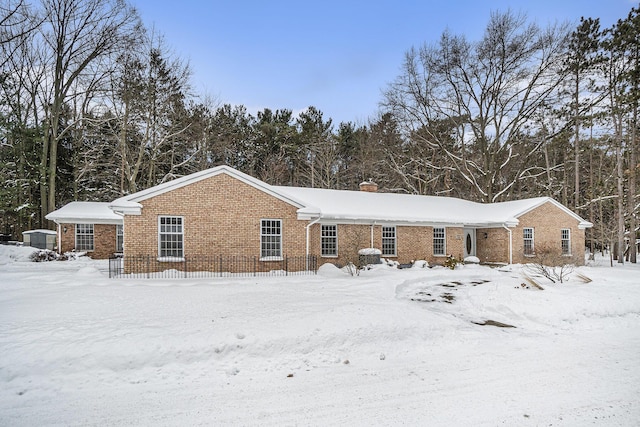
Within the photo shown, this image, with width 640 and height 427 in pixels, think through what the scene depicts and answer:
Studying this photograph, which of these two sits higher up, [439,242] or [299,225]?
[299,225]

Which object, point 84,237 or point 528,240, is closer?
point 528,240

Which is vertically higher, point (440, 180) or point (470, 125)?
point (470, 125)

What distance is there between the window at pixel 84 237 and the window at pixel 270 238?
44.6ft

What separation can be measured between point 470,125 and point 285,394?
109 ft

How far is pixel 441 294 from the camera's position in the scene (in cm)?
1279

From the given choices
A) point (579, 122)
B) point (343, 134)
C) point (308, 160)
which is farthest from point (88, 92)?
point (579, 122)

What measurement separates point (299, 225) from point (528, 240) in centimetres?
1480

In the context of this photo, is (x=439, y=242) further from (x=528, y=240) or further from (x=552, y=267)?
(x=552, y=267)

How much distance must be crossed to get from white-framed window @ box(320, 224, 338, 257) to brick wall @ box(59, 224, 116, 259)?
44.5 ft

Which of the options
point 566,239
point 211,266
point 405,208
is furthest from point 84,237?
point 566,239

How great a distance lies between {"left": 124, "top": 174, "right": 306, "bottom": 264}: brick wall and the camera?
16.1 m

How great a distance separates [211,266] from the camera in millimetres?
16812

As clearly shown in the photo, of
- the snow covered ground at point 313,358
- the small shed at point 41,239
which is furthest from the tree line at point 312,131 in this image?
the snow covered ground at point 313,358

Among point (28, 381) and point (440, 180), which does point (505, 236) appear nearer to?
point (440, 180)
